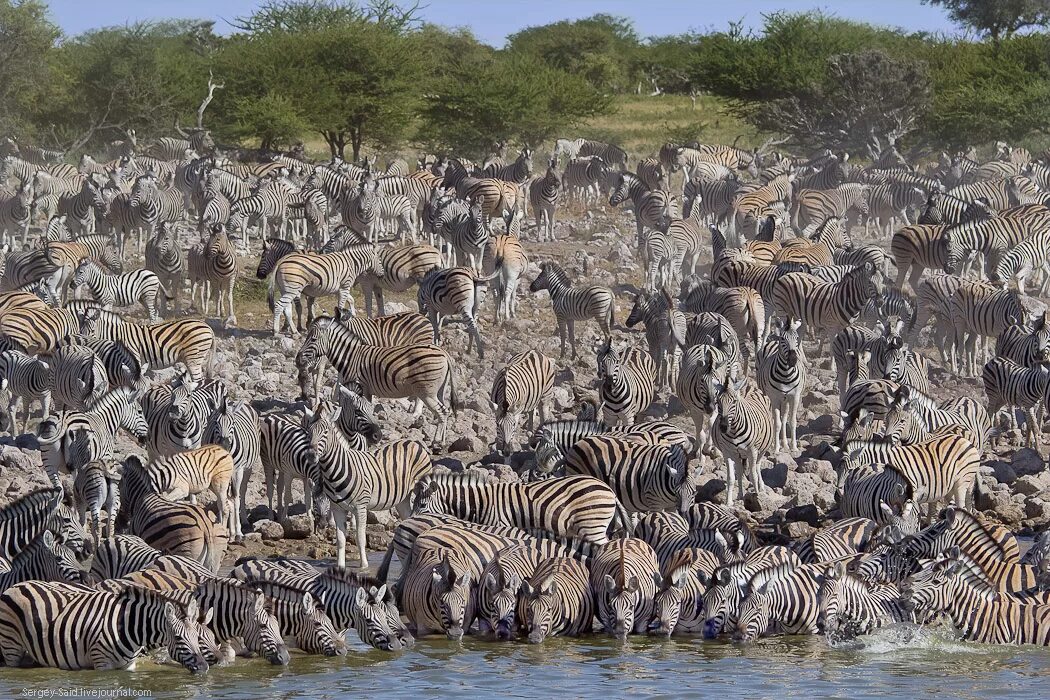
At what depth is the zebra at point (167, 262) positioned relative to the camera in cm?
2128

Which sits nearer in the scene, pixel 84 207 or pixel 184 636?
pixel 184 636

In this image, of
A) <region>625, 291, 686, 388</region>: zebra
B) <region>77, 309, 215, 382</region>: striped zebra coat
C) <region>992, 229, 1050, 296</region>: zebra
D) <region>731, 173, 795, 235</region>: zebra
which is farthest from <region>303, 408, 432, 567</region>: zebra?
<region>731, 173, 795, 235</region>: zebra

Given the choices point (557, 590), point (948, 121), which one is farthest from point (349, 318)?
point (948, 121)

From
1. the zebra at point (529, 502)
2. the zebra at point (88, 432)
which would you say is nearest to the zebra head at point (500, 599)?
the zebra at point (529, 502)

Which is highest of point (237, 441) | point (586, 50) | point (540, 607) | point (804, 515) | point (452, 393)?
point (586, 50)

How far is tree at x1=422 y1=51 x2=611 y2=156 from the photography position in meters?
38.4

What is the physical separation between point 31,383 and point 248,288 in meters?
6.33

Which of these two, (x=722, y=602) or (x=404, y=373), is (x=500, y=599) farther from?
(x=404, y=373)

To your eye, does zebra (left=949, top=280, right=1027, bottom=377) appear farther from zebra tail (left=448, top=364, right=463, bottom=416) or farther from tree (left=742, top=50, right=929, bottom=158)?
tree (left=742, top=50, right=929, bottom=158)

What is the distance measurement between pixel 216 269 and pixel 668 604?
11311 millimetres

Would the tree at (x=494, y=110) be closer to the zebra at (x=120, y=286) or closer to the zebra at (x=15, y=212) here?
the zebra at (x=15, y=212)

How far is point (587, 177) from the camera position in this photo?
30484 mm

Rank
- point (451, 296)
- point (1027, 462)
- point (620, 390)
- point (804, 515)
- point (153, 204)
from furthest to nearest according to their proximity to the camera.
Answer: point (153, 204) < point (451, 296) < point (620, 390) < point (1027, 462) < point (804, 515)

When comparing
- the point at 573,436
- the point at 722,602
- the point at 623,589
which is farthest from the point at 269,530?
the point at 722,602
